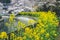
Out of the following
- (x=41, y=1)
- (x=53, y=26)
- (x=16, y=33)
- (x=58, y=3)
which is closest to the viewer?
(x=16, y=33)

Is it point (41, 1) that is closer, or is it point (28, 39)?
point (28, 39)

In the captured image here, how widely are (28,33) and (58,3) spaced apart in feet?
25.9

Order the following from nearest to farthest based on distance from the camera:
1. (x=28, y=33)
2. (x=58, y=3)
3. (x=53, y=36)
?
(x=28, y=33), (x=53, y=36), (x=58, y=3)

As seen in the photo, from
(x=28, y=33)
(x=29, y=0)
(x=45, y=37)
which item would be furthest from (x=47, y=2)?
(x=28, y=33)

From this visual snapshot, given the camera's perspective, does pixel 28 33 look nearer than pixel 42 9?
Yes

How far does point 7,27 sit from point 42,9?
22.8ft

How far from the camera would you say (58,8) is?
1152 centimetres

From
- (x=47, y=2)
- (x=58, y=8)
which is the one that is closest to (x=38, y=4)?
(x=47, y=2)

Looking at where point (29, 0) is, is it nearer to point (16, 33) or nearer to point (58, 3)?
point (58, 3)

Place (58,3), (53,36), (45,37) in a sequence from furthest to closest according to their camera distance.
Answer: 1. (58,3)
2. (53,36)
3. (45,37)

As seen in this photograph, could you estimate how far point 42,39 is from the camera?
5.13 metres

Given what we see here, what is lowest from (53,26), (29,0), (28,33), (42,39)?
(29,0)

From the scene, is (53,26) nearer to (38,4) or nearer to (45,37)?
(45,37)

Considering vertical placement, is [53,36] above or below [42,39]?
below
